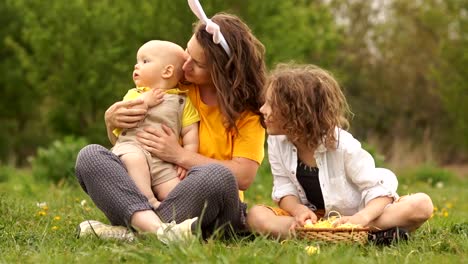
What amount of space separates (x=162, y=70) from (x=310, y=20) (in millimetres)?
17133

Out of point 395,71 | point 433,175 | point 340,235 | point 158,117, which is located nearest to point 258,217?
point 340,235

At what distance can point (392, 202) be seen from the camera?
4.07 m

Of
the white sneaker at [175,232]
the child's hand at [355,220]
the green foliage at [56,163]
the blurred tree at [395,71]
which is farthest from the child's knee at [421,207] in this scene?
the blurred tree at [395,71]

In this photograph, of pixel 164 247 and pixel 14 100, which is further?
pixel 14 100

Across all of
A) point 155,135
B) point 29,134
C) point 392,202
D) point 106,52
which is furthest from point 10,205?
point 29,134

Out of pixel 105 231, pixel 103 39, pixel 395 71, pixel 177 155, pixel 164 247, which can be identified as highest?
pixel 177 155

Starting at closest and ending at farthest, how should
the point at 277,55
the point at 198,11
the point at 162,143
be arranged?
the point at 162,143 < the point at 198,11 < the point at 277,55

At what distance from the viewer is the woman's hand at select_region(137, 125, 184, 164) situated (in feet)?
13.3

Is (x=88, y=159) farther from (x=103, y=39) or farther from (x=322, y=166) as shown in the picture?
(x=103, y=39)

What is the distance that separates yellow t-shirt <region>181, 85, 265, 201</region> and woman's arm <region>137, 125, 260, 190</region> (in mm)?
53

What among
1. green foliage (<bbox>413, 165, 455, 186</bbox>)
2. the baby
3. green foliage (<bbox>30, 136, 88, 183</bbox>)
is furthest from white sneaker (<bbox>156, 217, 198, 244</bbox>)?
green foliage (<bbox>413, 165, 455, 186</bbox>)

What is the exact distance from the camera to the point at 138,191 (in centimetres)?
388

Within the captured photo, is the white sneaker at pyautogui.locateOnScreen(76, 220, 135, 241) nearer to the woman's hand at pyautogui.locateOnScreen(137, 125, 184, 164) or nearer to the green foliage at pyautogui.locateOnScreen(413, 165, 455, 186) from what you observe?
the woman's hand at pyautogui.locateOnScreen(137, 125, 184, 164)

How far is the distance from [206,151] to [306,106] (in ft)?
1.86
